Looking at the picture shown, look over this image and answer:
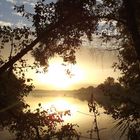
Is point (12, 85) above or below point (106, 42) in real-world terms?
below

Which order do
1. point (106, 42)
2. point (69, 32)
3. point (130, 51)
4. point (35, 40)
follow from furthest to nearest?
point (130, 51), point (106, 42), point (69, 32), point (35, 40)

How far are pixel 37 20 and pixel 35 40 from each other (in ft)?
3.63

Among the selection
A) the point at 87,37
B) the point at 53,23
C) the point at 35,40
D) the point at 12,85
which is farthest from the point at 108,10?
the point at 12,85

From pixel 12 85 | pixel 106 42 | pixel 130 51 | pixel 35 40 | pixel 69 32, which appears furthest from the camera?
pixel 130 51

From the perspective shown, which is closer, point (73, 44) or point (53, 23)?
point (53, 23)

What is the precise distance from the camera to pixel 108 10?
14359 millimetres

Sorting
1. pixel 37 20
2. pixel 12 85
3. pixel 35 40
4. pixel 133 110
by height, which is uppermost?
pixel 37 20

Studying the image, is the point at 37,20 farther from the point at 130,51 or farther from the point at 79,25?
the point at 130,51

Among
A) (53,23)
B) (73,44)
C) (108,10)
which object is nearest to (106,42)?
(108,10)

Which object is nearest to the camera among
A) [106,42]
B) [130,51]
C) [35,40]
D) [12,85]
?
[35,40]

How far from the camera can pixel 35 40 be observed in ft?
39.4

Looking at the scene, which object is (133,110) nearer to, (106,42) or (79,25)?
(106,42)

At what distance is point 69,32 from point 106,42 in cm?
349

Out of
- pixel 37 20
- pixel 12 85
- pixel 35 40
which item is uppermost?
pixel 37 20
